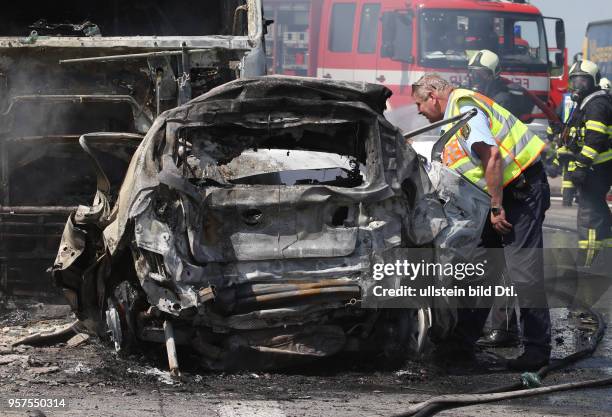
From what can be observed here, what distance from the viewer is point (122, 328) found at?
604cm

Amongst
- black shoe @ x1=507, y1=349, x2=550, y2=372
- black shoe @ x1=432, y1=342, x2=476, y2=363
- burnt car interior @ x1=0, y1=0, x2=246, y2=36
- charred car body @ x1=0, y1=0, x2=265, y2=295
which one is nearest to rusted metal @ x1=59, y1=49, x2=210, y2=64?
charred car body @ x1=0, y1=0, x2=265, y2=295

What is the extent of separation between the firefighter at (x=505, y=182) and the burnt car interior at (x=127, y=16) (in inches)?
128

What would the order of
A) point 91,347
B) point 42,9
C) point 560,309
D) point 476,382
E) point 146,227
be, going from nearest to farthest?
point 146,227 < point 476,382 < point 91,347 < point 560,309 < point 42,9

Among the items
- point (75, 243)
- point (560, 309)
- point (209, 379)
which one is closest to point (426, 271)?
point (209, 379)

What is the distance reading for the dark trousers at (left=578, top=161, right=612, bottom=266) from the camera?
10844 mm

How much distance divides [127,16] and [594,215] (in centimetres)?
471

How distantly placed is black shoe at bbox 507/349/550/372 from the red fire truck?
416 inches

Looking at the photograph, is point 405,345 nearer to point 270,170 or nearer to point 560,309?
point 270,170

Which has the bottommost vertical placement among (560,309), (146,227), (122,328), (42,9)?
(560,309)

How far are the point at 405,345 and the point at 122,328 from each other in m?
1.50

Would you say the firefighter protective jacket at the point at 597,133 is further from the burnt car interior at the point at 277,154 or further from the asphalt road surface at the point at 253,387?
the burnt car interior at the point at 277,154

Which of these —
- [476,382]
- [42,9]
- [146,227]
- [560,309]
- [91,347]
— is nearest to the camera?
[146,227]

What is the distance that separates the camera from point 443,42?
1759cm

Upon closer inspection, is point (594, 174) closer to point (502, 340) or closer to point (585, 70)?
point (585, 70)
